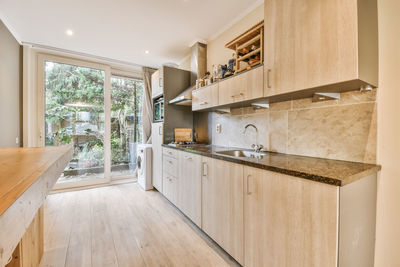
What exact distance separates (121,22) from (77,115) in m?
2.17

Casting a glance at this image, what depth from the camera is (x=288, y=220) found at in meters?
1.04

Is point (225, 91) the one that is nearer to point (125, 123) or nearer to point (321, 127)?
point (321, 127)

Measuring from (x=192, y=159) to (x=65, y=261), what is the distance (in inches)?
58.2

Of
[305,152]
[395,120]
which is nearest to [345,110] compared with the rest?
[395,120]

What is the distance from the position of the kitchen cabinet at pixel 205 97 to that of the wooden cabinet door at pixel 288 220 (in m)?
1.12

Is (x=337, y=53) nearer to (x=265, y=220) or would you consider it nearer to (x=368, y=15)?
(x=368, y=15)

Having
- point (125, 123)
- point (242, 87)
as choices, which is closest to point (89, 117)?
point (125, 123)

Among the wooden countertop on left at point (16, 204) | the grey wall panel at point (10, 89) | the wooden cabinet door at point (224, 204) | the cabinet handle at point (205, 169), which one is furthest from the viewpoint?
the grey wall panel at point (10, 89)

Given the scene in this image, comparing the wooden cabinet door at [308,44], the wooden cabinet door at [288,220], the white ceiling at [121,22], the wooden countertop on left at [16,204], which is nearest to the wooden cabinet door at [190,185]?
the wooden cabinet door at [288,220]

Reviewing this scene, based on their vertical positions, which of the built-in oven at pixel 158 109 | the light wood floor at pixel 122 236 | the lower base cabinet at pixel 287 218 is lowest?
the light wood floor at pixel 122 236

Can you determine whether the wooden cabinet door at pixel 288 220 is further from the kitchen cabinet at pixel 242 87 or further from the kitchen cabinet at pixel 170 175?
the kitchen cabinet at pixel 170 175

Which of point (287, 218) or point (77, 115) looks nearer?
point (287, 218)

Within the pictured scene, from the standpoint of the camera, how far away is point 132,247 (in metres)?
1.71

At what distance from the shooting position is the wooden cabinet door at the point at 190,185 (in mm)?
1911
